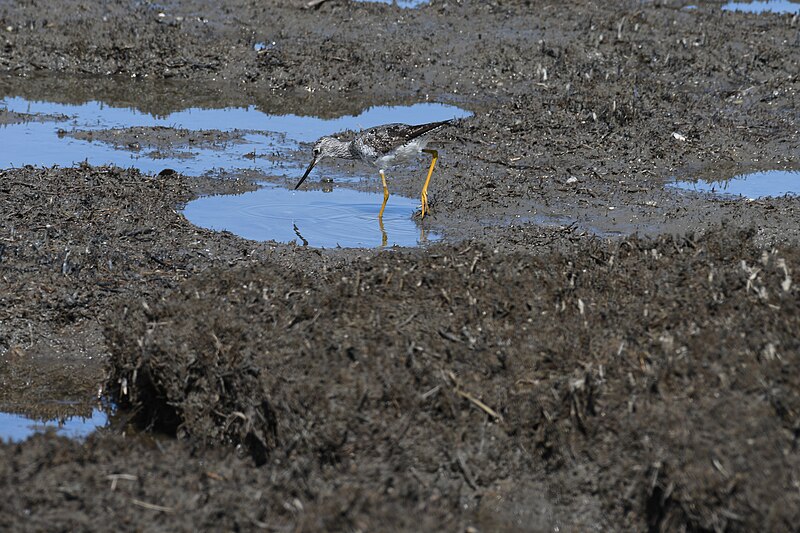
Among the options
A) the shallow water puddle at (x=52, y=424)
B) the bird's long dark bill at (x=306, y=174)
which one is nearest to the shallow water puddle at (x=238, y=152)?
the bird's long dark bill at (x=306, y=174)

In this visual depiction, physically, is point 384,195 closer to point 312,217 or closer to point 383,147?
point 383,147

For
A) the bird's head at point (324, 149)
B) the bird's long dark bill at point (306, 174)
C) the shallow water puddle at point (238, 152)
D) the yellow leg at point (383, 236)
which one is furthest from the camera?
the bird's head at point (324, 149)

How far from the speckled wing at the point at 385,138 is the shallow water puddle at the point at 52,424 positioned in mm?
4995

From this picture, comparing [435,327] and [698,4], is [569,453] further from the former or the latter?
[698,4]

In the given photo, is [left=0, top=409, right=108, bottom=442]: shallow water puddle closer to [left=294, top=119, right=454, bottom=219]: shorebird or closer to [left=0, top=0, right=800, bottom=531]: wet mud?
[left=0, top=0, right=800, bottom=531]: wet mud

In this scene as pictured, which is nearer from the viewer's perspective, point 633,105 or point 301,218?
point 301,218

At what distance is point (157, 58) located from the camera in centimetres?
1477

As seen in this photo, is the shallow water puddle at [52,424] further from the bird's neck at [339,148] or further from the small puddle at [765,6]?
the small puddle at [765,6]

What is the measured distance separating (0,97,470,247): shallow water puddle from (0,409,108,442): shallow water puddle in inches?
133

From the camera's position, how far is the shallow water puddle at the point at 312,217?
30.3ft

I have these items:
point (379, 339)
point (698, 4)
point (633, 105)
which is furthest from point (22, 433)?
point (698, 4)

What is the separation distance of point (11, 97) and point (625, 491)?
443 inches

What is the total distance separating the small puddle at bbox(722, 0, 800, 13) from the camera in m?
18.5

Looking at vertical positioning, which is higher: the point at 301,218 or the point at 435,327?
the point at 435,327
